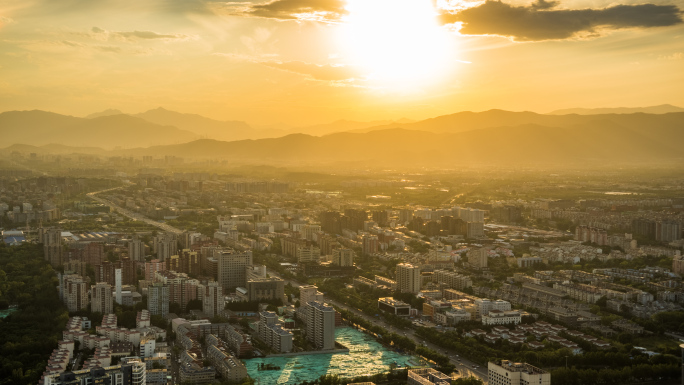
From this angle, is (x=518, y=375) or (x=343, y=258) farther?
(x=343, y=258)

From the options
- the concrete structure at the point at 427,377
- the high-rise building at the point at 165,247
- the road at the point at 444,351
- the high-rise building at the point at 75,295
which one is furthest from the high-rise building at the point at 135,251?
the concrete structure at the point at 427,377

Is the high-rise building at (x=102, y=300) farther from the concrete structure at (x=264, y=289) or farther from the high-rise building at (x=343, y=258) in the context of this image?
the high-rise building at (x=343, y=258)

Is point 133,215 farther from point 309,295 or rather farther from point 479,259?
point 309,295

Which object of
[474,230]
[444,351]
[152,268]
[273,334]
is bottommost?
[444,351]

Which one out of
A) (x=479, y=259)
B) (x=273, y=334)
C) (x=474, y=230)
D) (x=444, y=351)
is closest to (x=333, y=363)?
(x=273, y=334)

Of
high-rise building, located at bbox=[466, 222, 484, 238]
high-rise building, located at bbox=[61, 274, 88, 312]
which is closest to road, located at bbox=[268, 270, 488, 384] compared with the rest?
high-rise building, located at bbox=[61, 274, 88, 312]

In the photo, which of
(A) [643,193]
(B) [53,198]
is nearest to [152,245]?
(B) [53,198]

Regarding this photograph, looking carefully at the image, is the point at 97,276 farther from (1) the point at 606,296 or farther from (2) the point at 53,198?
(2) the point at 53,198
